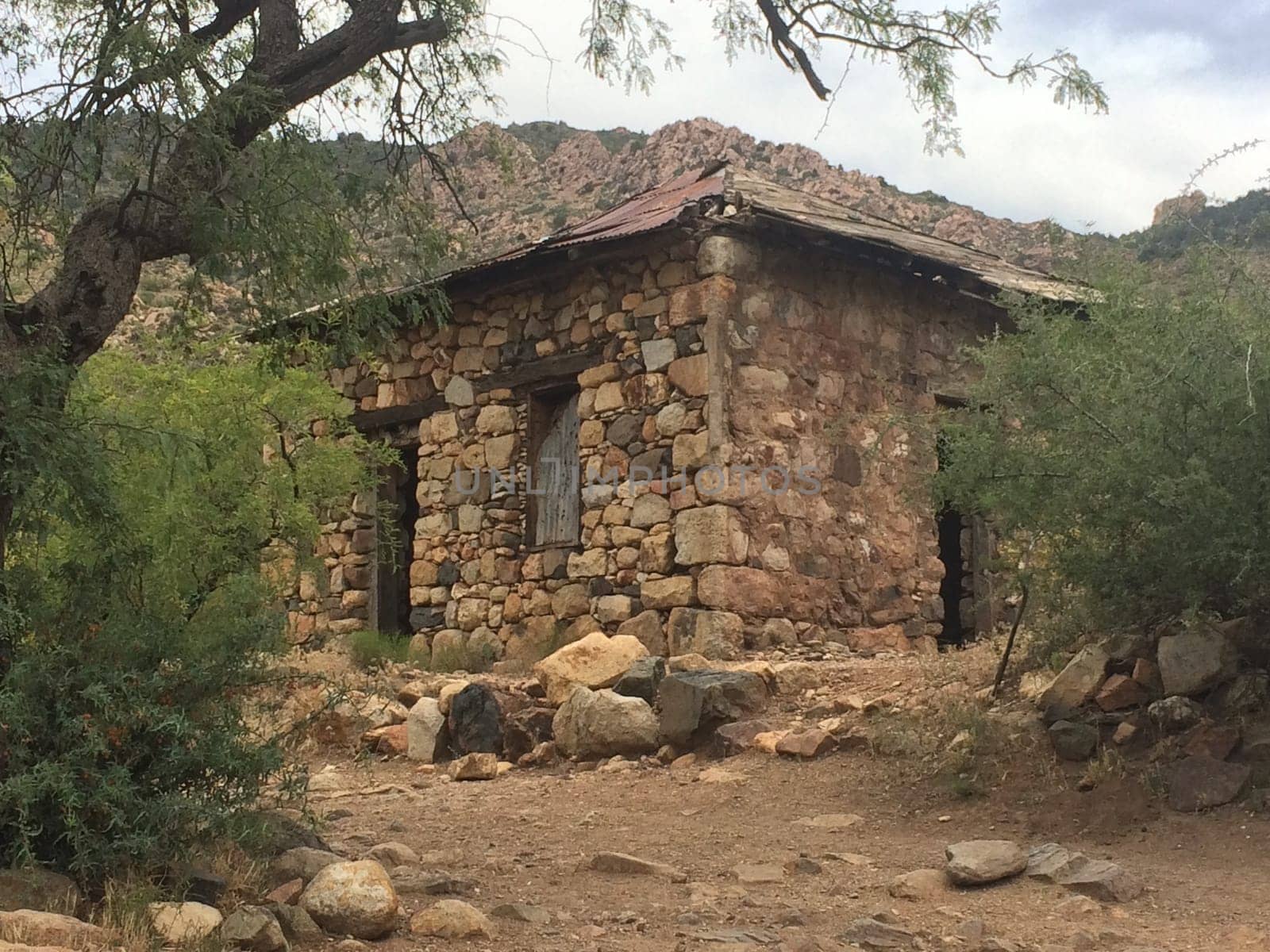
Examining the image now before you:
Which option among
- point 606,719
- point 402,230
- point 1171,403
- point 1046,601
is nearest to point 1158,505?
point 1171,403

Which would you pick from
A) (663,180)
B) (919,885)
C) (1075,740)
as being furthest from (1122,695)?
(663,180)

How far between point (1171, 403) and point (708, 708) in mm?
3261

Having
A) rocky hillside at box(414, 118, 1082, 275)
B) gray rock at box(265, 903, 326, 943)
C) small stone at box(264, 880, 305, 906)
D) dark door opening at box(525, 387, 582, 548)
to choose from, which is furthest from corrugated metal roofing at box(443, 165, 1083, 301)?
rocky hillside at box(414, 118, 1082, 275)

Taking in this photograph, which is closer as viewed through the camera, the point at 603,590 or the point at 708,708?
the point at 708,708

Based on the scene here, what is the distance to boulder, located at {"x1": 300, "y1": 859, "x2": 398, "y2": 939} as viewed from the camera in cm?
460

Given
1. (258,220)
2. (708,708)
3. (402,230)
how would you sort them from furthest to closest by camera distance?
1. (708,708)
2. (402,230)
3. (258,220)

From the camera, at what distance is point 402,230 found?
732 centimetres

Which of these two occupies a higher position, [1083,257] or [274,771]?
[1083,257]

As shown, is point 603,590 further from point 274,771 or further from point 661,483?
point 274,771

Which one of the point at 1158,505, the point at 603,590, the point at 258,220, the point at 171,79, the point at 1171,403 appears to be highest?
the point at 171,79

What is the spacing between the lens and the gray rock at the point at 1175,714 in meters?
6.51

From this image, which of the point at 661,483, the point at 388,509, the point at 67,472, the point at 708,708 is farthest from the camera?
the point at 388,509

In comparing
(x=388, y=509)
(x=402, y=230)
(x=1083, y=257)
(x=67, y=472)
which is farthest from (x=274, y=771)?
(x=388, y=509)

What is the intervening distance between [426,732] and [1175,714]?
458 cm
